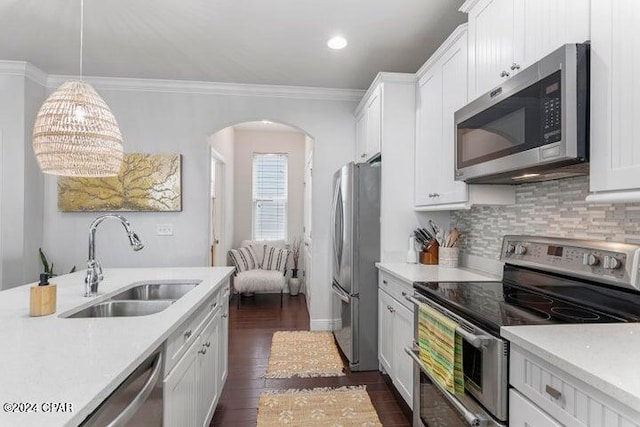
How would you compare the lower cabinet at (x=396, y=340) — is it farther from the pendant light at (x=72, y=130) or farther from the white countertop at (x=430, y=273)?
the pendant light at (x=72, y=130)

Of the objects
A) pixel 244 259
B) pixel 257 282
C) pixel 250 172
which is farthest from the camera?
pixel 250 172

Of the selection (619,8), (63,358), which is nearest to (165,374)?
(63,358)

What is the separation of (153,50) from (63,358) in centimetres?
274

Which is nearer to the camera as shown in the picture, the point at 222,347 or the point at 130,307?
the point at 130,307

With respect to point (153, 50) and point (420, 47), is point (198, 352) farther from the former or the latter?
point (420, 47)

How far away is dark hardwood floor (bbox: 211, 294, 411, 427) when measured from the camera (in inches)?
87.0

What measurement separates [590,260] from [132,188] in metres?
3.73

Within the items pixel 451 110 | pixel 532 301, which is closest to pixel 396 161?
pixel 451 110

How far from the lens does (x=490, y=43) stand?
5.88ft

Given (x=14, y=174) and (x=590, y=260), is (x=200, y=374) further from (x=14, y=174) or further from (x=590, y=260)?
(x=14, y=174)

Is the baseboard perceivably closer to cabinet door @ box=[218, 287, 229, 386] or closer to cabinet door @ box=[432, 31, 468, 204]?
cabinet door @ box=[218, 287, 229, 386]

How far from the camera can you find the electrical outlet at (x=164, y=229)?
365 centimetres

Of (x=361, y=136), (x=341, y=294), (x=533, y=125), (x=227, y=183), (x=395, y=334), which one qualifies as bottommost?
(x=395, y=334)

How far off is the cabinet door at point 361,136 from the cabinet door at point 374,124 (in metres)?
0.10
